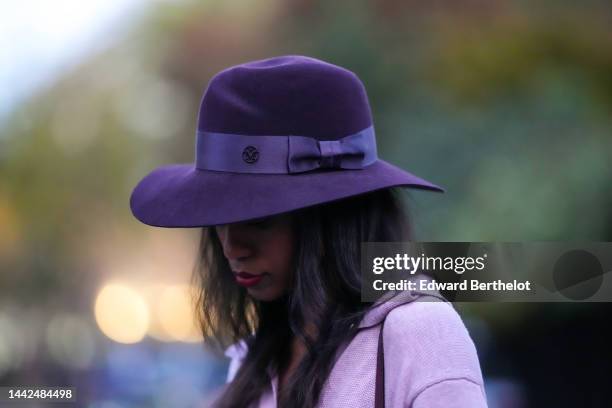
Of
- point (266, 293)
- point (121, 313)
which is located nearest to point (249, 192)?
point (266, 293)

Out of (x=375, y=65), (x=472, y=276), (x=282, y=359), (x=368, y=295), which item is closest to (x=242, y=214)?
(x=368, y=295)

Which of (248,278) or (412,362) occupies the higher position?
(248,278)

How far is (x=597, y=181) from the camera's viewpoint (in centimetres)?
375

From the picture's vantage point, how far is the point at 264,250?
1.33 meters

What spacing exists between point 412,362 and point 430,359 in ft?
0.09

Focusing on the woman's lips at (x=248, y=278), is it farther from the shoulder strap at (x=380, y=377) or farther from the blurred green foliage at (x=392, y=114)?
the blurred green foliage at (x=392, y=114)

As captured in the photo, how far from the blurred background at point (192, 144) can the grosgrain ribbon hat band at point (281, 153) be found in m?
2.48

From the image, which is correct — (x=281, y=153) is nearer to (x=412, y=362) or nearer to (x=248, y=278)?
(x=248, y=278)

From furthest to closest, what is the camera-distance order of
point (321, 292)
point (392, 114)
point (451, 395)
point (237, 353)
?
point (392, 114), point (237, 353), point (321, 292), point (451, 395)

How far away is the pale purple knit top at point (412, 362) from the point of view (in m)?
1.10

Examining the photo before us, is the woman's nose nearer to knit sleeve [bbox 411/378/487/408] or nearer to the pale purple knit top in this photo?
the pale purple knit top

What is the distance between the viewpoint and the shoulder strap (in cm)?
116

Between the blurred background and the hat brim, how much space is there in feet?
8.17

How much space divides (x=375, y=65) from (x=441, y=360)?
3039 millimetres
